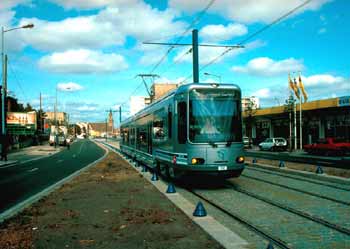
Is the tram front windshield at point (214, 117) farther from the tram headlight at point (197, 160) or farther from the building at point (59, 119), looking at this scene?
the building at point (59, 119)

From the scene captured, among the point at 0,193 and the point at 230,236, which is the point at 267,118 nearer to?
the point at 0,193

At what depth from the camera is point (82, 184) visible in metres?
15.0

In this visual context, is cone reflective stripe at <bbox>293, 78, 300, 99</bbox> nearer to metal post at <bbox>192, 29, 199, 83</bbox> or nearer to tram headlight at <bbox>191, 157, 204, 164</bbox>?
metal post at <bbox>192, 29, 199, 83</bbox>

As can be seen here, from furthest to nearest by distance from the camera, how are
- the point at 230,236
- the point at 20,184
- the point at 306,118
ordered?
the point at 306,118 → the point at 20,184 → the point at 230,236

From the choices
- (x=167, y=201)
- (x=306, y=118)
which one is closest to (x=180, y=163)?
(x=167, y=201)

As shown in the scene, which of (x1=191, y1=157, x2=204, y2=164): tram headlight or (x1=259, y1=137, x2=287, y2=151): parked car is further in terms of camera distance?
(x1=259, y1=137, x2=287, y2=151): parked car

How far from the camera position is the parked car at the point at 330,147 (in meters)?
33.7

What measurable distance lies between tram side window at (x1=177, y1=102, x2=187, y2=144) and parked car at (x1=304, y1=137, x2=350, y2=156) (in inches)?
972

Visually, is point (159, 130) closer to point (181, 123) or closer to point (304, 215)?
point (181, 123)

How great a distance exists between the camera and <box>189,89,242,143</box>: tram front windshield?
42.1ft

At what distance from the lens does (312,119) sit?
163 ft

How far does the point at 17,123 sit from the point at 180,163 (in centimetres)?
6083

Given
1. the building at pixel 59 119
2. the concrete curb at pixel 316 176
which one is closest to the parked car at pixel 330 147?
the concrete curb at pixel 316 176

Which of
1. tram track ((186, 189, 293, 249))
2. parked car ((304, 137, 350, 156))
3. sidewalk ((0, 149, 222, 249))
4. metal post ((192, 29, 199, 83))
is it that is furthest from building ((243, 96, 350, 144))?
sidewalk ((0, 149, 222, 249))
